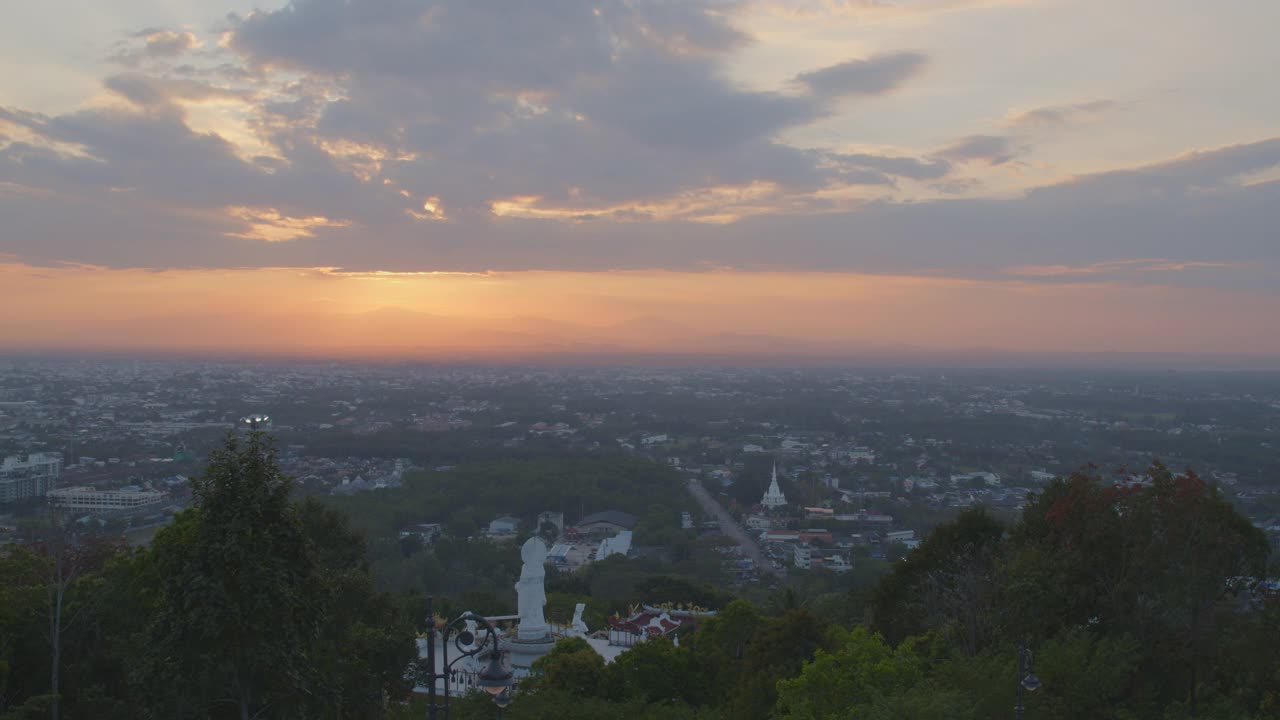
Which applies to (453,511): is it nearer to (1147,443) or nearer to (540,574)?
(540,574)

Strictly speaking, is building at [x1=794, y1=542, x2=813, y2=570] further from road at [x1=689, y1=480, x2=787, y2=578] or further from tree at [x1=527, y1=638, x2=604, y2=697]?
tree at [x1=527, y1=638, x2=604, y2=697]

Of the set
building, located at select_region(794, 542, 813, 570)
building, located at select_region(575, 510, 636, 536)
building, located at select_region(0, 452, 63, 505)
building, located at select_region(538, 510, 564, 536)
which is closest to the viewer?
building, located at select_region(0, 452, 63, 505)

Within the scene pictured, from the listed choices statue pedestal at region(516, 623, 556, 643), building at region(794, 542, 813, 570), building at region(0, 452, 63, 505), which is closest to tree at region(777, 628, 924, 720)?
statue pedestal at region(516, 623, 556, 643)

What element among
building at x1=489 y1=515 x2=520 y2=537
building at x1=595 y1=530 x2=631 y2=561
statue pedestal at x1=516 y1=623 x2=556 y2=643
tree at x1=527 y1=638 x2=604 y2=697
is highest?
tree at x1=527 y1=638 x2=604 y2=697

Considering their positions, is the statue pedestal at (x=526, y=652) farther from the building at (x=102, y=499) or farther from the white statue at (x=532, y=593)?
the building at (x=102, y=499)

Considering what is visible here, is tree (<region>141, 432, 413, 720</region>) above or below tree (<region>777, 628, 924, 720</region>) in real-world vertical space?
above

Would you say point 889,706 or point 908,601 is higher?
point 889,706

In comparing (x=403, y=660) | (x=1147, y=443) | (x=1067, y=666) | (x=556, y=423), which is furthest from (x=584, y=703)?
(x=556, y=423)
